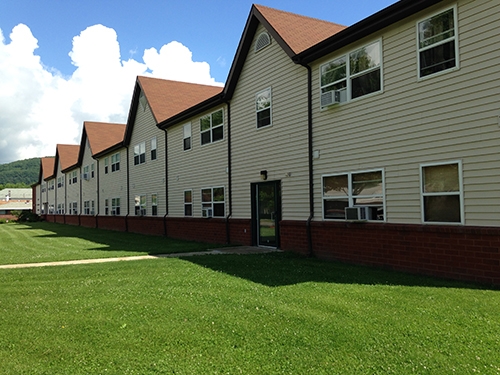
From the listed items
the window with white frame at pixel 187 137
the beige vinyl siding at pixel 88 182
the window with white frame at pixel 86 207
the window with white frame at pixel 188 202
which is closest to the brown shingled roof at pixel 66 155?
the beige vinyl siding at pixel 88 182

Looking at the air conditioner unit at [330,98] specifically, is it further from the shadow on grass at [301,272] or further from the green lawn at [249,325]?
the green lawn at [249,325]

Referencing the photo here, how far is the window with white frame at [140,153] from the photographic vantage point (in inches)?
973

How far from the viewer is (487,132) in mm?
7879

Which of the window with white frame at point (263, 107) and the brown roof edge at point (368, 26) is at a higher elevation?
the brown roof edge at point (368, 26)

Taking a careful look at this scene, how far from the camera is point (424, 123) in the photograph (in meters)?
9.04

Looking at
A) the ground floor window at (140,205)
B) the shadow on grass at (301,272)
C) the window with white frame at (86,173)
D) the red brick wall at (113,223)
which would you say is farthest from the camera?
the window with white frame at (86,173)

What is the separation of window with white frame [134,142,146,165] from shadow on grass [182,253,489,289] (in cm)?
1418

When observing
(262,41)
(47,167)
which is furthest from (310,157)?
(47,167)

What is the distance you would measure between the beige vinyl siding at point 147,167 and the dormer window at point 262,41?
30.0 feet

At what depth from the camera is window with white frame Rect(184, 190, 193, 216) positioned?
1934cm

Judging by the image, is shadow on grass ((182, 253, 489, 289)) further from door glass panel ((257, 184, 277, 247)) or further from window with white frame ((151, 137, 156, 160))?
window with white frame ((151, 137, 156, 160))

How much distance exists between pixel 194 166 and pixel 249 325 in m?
14.0

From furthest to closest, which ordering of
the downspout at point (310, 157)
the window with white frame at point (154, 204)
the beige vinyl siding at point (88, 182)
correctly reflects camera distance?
the beige vinyl siding at point (88, 182) → the window with white frame at point (154, 204) → the downspout at point (310, 157)

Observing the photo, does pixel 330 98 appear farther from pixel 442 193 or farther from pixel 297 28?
pixel 297 28
